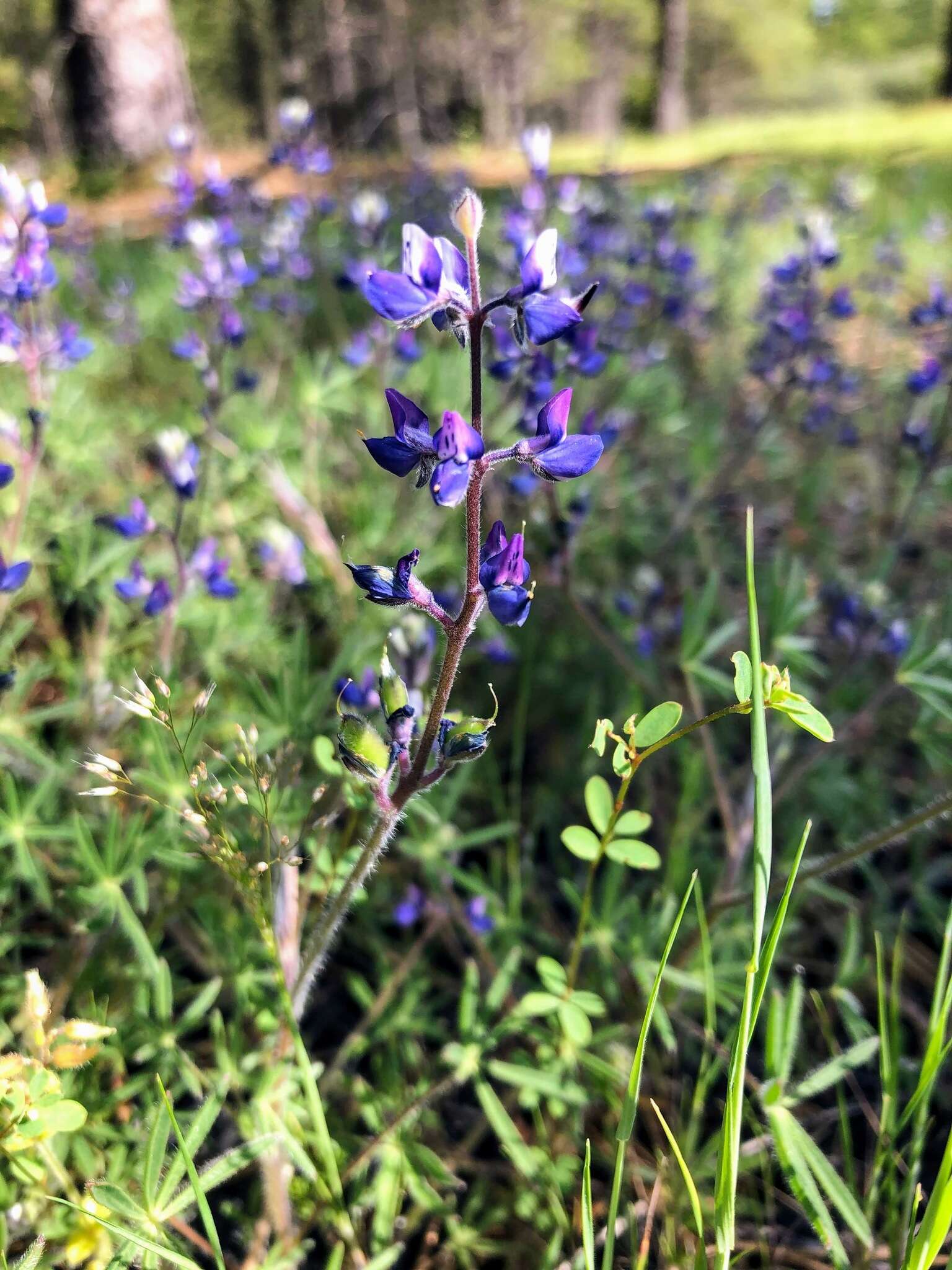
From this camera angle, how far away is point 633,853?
1555 millimetres

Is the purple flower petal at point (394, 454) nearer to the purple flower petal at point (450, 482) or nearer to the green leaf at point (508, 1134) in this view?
the purple flower petal at point (450, 482)

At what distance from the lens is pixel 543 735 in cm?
283

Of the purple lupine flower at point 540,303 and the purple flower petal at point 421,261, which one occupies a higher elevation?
the purple flower petal at point 421,261

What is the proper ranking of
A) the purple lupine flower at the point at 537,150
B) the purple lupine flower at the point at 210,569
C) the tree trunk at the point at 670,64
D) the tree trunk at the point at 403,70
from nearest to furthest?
the purple lupine flower at the point at 210,569 < the purple lupine flower at the point at 537,150 < the tree trunk at the point at 403,70 < the tree trunk at the point at 670,64

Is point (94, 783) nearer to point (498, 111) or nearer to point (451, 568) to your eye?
point (451, 568)

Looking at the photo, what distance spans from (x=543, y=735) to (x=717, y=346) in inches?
158

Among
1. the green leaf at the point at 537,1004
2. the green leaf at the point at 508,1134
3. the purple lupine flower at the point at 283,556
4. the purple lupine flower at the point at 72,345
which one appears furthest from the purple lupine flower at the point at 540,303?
the purple lupine flower at the point at 72,345

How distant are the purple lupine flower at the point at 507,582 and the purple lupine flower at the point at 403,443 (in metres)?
0.13

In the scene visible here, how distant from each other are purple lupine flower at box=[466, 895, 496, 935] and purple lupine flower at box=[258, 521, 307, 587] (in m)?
1.20

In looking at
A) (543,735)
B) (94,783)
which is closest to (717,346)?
(543,735)

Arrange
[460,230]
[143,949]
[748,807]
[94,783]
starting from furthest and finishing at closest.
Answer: [94,783] < [748,807] < [143,949] < [460,230]

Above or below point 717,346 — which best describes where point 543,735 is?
below

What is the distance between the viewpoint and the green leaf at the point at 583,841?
1516 millimetres

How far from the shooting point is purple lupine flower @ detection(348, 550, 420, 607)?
3.65 feet
